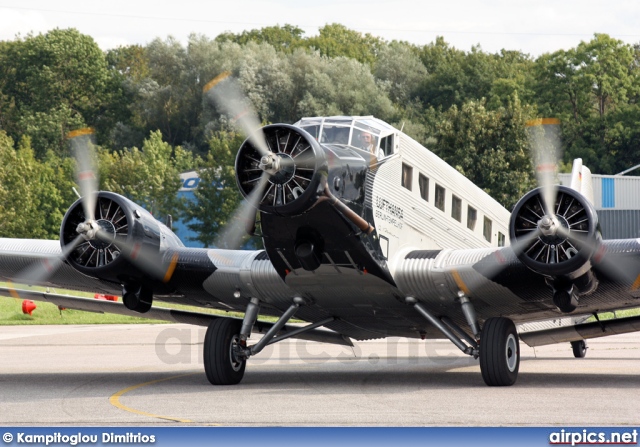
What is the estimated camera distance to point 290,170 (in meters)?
14.4

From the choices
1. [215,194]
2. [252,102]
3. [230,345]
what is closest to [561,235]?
[230,345]

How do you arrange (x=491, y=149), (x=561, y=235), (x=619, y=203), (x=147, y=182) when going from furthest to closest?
(x=147, y=182)
(x=619, y=203)
(x=491, y=149)
(x=561, y=235)

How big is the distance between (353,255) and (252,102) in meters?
63.8

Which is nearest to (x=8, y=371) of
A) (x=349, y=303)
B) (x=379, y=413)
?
(x=349, y=303)

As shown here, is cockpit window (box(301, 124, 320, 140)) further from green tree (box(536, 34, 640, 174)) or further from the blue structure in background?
green tree (box(536, 34, 640, 174))

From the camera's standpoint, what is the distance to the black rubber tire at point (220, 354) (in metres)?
17.0

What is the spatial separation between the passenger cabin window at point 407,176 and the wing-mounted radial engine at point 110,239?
4527mm

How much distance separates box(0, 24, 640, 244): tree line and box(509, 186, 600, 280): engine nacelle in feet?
147

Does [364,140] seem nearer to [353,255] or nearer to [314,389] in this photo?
[353,255]

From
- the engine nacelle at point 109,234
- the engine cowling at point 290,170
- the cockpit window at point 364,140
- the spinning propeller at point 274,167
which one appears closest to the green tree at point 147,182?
the engine nacelle at point 109,234

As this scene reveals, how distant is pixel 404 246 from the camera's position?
17.0 metres

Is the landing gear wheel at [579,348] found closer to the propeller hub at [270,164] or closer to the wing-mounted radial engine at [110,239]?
the wing-mounted radial engine at [110,239]

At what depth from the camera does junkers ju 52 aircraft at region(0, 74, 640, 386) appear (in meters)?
14.8

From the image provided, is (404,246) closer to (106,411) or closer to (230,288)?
(230,288)
